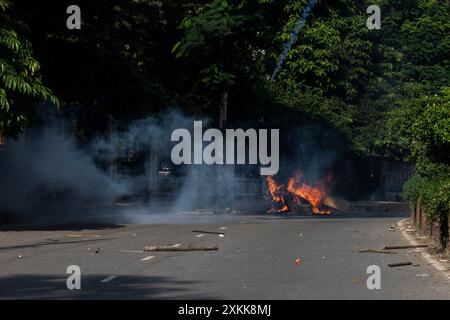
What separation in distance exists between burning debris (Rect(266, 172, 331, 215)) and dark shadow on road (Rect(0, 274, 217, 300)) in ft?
111

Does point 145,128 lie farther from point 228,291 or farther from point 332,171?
point 228,291

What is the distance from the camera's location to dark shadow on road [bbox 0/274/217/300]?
13.0m

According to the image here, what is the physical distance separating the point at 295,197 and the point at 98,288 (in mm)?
36527

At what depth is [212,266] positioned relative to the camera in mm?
17359

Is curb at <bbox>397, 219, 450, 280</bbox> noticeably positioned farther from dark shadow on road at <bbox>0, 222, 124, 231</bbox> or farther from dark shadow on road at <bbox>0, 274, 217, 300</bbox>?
dark shadow on road at <bbox>0, 222, 124, 231</bbox>

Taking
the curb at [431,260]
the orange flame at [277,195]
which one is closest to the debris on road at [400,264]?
the curb at [431,260]

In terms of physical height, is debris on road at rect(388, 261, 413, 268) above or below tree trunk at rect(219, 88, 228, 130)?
below

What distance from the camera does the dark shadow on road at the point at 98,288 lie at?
12992mm

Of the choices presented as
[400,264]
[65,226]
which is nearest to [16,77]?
A: [65,226]

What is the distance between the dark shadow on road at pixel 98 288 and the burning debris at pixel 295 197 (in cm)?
3374

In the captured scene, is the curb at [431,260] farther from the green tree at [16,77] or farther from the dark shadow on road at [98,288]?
the green tree at [16,77]

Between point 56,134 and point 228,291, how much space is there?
2612cm

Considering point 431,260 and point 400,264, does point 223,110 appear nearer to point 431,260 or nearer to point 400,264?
point 431,260

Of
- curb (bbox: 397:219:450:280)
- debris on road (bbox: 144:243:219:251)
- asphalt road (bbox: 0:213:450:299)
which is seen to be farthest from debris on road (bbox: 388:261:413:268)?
debris on road (bbox: 144:243:219:251)
